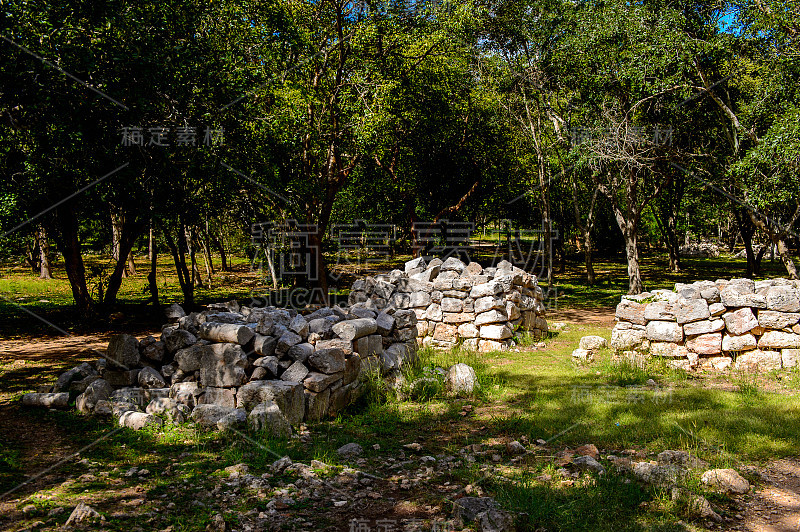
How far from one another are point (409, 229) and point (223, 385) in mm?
15943

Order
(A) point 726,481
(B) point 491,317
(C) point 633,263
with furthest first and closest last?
(C) point 633,263 < (B) point 491,317 < (A) point 726,481

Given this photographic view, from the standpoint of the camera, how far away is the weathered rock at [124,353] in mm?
6809

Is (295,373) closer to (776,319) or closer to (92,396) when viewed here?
(92,396)

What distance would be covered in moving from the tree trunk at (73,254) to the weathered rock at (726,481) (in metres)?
12.2

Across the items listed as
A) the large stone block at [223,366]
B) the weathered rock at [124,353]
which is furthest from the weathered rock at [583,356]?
the weathered rock at [124,353]

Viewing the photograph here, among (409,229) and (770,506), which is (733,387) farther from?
(409,229)

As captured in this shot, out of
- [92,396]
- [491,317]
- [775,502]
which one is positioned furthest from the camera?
[491,317]

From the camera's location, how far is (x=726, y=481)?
4.54 m

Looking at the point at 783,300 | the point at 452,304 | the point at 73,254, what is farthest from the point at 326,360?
the point at 73,254

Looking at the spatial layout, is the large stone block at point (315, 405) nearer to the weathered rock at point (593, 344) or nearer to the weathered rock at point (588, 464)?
the weathered rock at point (588, 464)

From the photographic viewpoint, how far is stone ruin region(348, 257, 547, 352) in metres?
11.3

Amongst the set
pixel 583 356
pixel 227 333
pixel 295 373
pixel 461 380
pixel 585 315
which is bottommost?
pixel 585 315

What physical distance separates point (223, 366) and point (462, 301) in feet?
20.2

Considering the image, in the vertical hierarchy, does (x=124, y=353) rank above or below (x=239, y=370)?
above
